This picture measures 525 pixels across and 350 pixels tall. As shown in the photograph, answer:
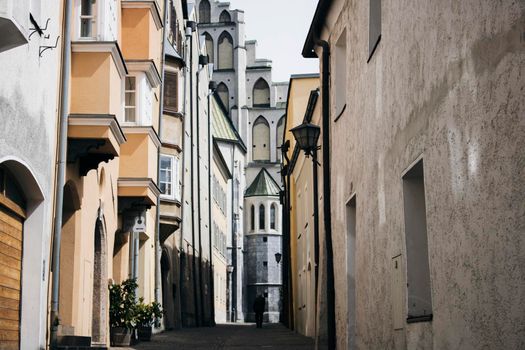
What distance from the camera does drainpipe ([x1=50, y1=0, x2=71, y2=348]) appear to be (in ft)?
42.5

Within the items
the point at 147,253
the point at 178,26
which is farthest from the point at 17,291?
the point at 178,26

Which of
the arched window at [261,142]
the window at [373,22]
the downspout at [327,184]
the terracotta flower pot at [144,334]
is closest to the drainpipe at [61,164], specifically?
the window at [373,22]

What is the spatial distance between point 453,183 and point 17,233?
654 centimetres

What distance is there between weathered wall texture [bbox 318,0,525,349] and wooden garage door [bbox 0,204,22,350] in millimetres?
4777

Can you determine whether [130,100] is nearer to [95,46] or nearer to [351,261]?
[95,46]

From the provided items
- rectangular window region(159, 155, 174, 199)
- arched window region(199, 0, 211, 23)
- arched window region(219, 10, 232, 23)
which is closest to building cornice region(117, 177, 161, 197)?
rectangular window region(159, 155, 174, 199)

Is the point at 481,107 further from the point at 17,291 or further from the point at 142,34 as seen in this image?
the point at 142,34

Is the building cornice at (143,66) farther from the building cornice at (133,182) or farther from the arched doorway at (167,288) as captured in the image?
the arched doorway at (167,288)

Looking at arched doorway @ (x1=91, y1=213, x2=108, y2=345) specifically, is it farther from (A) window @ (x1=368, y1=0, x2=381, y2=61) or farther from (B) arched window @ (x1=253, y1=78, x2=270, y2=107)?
(B) arched window @ (x1=253, y1=78, x2=270, y2=107)

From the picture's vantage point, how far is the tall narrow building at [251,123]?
7656cm

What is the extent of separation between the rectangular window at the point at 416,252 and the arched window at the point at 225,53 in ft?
231

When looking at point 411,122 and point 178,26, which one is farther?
point 178,26

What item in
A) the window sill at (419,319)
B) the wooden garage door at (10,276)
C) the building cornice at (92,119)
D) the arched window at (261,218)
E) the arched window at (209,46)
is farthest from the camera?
the arched window at (209,46)

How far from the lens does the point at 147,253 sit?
83.5 feet
